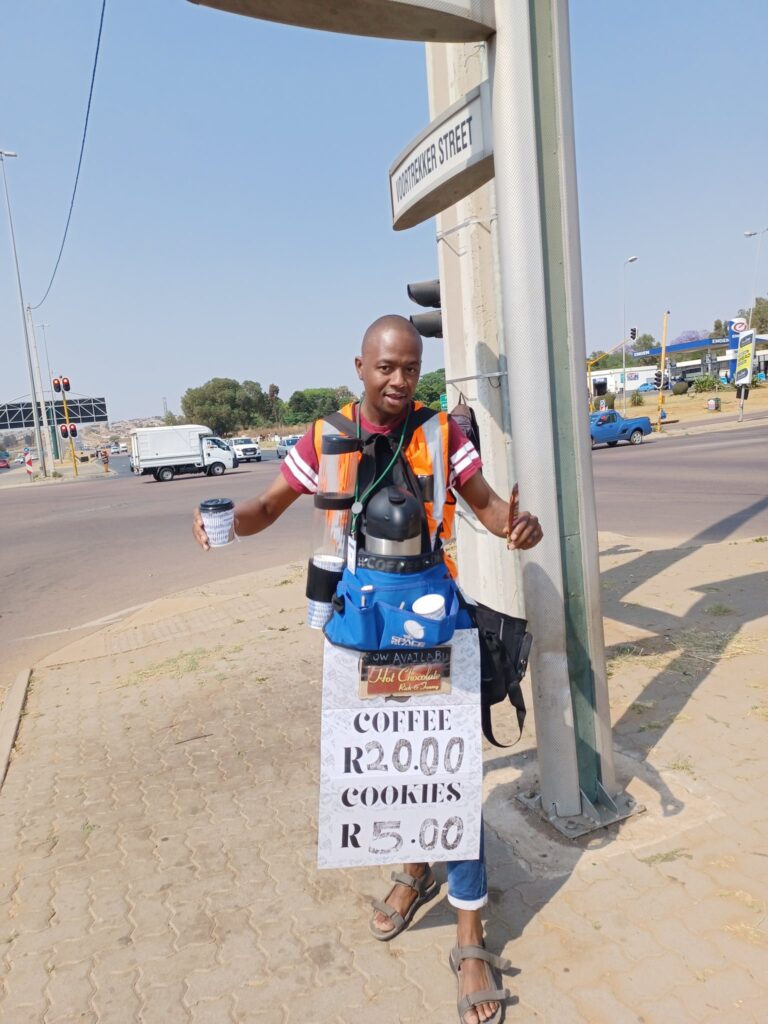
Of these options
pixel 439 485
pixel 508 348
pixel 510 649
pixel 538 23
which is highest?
pixel 538 23

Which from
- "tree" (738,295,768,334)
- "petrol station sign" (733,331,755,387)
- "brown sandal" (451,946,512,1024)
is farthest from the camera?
"tree" (738,295,768,334)

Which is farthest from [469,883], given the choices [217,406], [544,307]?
[217,406]

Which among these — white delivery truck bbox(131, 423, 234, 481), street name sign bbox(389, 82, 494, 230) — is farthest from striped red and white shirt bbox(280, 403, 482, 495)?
white delivery truck bbox(131, 423, 234, 481)

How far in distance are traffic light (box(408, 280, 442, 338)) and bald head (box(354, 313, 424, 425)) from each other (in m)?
3.68

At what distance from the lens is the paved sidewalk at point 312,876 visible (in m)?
2.32

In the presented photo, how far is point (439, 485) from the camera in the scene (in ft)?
7.77

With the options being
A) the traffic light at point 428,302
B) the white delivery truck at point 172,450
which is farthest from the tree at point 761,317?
the traffic light at point 428,302

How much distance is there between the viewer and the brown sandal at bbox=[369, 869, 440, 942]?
2.58m

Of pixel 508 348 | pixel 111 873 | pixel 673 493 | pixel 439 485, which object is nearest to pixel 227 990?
pixel 111 873

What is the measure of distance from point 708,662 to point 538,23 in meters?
3.64

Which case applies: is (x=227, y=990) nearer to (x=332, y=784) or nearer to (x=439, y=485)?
(x=332, y=784)

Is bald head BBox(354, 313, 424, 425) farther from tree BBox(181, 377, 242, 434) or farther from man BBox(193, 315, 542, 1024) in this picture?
tree BBox(181, 377, 242, 434)

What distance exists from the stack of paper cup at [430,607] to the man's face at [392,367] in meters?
0.59

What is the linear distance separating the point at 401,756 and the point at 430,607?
0.48 m
